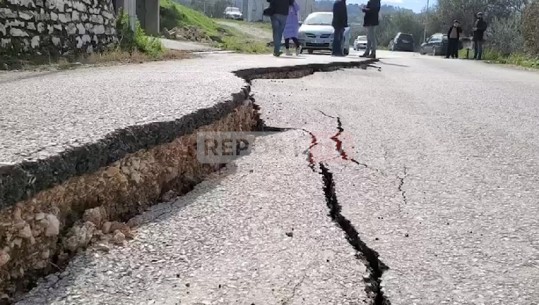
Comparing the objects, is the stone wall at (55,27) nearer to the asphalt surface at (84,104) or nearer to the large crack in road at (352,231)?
the asphalt surface at (84,104)

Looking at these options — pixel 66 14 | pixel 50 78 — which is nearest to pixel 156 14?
pixel 66 14

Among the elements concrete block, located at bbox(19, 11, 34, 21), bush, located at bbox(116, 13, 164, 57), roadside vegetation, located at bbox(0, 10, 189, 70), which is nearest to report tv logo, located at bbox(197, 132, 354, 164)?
roadside vegetation, located at bbox(0, 10, 189, 70)

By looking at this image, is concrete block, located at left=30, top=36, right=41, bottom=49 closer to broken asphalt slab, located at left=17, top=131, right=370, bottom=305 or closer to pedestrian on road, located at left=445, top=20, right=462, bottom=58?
broken asphalt slab, located at left=17, top=131, right=370, bottom=305

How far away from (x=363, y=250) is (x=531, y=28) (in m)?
18.4

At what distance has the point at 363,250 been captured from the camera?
2.25 meters

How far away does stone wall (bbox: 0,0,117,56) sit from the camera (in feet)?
23.4

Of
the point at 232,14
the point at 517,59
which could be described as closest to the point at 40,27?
the point at 517,59

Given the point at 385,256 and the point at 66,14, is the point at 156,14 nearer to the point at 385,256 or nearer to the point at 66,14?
the point at 66,14

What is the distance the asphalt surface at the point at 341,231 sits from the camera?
1.90 metres

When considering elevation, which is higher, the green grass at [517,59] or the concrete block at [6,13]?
the concrete block at [6,13]

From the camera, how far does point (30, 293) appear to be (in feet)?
5.85

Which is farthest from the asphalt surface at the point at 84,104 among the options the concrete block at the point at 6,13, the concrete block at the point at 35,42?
the concrete block at the point at 35,42

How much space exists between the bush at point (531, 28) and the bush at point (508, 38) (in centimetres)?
88

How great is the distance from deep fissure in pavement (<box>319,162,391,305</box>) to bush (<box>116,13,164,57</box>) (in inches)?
301
